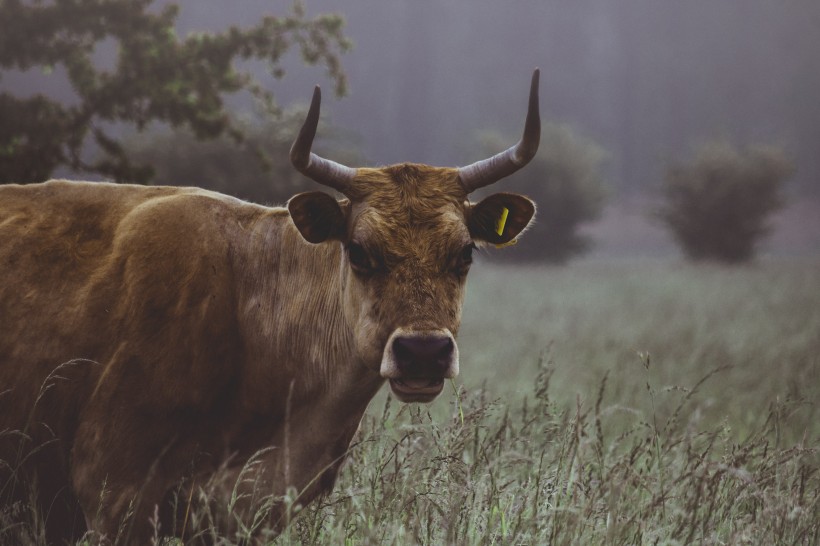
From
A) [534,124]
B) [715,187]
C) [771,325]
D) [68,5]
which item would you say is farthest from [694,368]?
[715,187]

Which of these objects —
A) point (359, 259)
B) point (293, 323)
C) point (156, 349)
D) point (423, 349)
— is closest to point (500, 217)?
point (359, 259)

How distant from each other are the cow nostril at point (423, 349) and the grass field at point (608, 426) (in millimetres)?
402

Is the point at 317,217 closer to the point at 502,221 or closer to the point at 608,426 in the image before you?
the point at 502,221

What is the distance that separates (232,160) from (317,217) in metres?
17.6

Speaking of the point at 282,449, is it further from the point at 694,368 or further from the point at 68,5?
the point at 694,368

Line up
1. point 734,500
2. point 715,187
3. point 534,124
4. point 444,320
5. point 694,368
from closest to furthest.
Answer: point 444,320
point 534,124
point 734,500
point 694,368
point 715,187

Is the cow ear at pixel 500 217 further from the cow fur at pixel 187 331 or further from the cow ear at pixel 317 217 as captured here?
the cow ear at pixel 317 217

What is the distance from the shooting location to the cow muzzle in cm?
337

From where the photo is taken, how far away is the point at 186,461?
3.75 meters

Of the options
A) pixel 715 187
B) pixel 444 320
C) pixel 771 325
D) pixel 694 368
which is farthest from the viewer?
pixel 715 187

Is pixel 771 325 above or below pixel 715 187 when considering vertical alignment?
below

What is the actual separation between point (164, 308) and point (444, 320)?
1.39 m

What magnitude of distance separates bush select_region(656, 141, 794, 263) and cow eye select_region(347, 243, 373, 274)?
36.0 meters

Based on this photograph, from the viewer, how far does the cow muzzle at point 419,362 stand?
3373 millimetres
